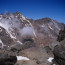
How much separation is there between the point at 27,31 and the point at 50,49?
16965cm

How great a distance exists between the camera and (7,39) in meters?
163

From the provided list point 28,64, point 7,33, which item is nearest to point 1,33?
point 7,33

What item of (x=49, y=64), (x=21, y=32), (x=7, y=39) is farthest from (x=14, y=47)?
(x=21, y=32)

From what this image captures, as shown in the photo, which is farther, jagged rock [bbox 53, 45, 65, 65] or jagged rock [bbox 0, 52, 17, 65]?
jagged rock [bbox 0, 52, 17, 65]

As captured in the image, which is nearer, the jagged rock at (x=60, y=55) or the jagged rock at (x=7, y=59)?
the jagged rock at (x=60, y=55)

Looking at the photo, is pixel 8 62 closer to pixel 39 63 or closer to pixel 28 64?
pixel 28 64

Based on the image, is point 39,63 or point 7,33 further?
point 7,33

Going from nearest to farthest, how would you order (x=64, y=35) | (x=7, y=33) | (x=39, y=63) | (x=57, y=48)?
(x=57, y=48), (x=39, y=63), (x=64, y=35), (x=7, y=33)

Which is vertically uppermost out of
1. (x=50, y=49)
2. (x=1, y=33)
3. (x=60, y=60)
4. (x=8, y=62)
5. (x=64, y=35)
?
(x=1, y=33)

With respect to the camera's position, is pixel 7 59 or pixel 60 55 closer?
pixel 60 55

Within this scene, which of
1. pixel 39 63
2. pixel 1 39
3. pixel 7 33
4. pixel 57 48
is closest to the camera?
pixel 57 48

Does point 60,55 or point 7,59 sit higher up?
point 7,59

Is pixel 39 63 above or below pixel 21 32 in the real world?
below

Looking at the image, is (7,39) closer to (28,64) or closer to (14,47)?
(14,47)
